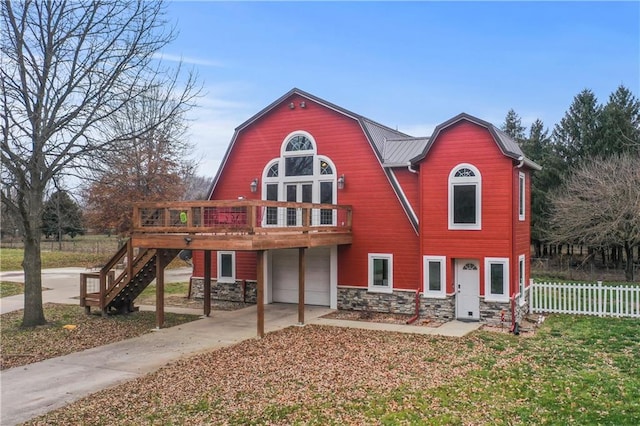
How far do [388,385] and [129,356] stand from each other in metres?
5.46

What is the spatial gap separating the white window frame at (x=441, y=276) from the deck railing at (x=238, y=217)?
9.10 ft

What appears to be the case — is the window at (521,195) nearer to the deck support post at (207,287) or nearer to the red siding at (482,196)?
the red siding at (482,196)

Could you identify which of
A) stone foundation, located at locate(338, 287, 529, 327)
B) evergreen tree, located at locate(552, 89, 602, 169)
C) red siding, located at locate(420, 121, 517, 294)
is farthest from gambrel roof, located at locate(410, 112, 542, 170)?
evergreen tree, located at locate(552, 89, 602, 169)

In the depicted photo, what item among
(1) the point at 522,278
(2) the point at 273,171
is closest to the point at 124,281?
(2) the point at 273,171

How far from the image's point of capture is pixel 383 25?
16047mm

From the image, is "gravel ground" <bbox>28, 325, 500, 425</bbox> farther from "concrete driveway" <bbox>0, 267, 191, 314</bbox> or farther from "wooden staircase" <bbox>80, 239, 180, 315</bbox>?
"concrete driveway" <bbox>0, 267, 191, 314</bbox>

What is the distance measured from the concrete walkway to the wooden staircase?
5.46 ft

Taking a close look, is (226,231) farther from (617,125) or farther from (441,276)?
(617,125)

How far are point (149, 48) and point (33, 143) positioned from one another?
3.55 metres

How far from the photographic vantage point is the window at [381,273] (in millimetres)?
15344

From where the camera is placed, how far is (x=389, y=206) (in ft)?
50.6

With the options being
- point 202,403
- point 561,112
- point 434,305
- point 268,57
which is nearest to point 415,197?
point 434,305

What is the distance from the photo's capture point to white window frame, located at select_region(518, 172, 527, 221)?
1481 cm

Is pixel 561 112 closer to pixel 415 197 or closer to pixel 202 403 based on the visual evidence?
pixel 415 197
